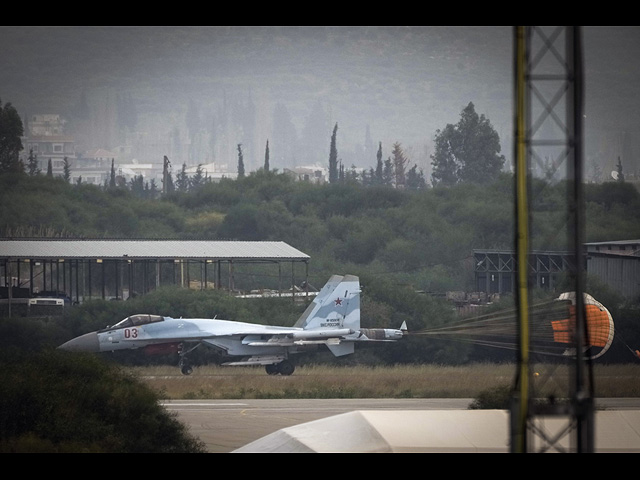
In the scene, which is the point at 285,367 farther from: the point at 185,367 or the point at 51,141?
the point at 51,141

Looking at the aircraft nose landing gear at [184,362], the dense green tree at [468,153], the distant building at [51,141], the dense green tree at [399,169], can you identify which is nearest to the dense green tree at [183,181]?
the dense green tree at [399,169]

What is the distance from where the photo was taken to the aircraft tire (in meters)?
37.5

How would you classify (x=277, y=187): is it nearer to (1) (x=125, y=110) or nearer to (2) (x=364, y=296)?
(2) (x=364, y=296)

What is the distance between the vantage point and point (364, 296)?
A: 47812 millimetres

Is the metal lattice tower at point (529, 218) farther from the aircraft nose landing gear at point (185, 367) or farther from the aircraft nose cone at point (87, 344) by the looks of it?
the aircraft nose cone at point (87, 344)

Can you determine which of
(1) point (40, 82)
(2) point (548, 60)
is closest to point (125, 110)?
(1) point (40, 82)

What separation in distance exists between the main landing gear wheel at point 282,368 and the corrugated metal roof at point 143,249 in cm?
670

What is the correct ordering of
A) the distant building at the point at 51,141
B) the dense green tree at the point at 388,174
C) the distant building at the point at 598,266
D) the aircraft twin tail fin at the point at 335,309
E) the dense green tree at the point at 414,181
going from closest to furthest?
1. the aircraft twin tail fin at the point at 335,309
2. the distant building at the point at 598,266
3. the dense green tree at the point at 414,181
4. the dense green tree at the point at 388,174
5. the distant building at the point at 51,141

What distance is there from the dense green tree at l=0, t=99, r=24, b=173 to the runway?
71026mm

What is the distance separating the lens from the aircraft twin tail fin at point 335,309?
37844 mm

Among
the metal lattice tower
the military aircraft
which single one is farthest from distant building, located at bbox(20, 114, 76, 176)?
the metal lattice tower

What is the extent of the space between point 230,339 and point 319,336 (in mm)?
3252

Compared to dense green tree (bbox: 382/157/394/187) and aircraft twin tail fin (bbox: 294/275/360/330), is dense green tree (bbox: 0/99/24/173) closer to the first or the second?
dense green tree (bbox: 382/157/394/187)
